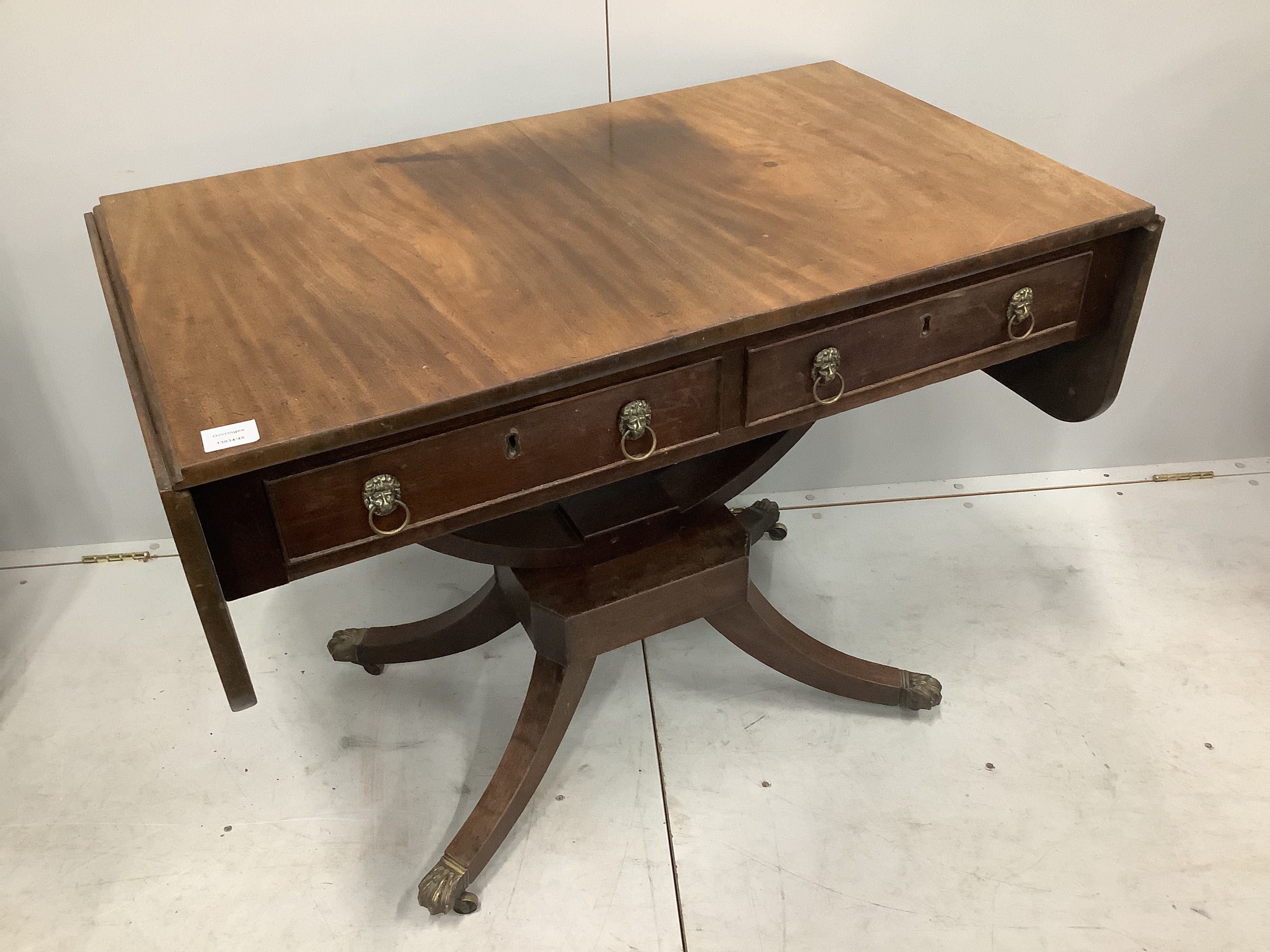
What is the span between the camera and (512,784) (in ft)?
5.31

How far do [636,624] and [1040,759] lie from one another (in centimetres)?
71

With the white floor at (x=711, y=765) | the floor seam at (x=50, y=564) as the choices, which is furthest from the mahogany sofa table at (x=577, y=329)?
the floor seam at (x=50, y=564)

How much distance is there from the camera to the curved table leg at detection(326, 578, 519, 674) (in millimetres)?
1834

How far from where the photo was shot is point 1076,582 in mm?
2119

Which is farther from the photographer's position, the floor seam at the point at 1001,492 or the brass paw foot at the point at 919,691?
Answer: the floor seam at the point at 1001,492

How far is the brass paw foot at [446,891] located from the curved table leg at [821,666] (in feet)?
1.75

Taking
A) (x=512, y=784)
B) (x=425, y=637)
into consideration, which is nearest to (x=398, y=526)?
(x=512, y=784)

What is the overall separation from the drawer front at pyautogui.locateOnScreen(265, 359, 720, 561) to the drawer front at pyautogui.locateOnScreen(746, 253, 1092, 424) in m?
0.08

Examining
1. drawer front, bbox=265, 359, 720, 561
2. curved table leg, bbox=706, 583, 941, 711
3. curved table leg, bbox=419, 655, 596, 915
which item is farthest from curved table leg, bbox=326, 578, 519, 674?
drawer front, bbox=265, 359, 720, 561

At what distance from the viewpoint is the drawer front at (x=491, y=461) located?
1.09 meters

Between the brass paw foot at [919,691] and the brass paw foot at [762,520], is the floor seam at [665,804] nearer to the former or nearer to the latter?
the brass paw foot at [762,520]

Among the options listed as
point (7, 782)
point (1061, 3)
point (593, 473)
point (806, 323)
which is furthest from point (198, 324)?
point (1061, 3)

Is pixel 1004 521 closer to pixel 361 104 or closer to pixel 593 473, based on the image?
pixel 593 473

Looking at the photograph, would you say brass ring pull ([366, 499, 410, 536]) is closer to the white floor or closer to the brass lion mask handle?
the brass lion mask handle
